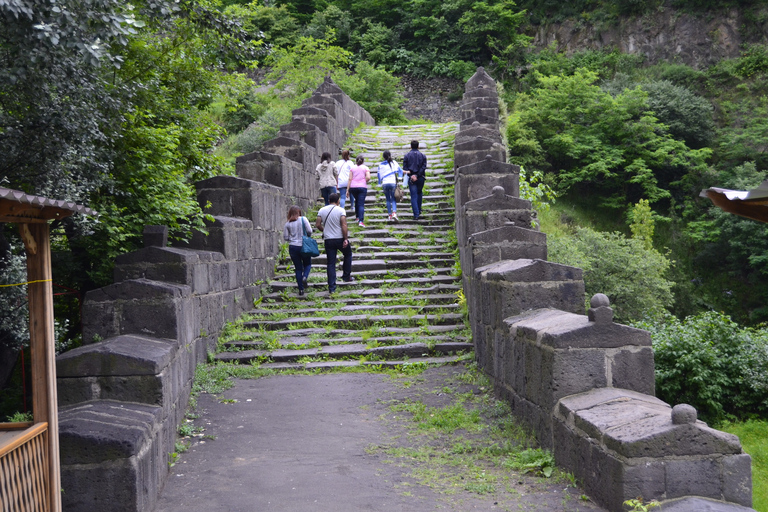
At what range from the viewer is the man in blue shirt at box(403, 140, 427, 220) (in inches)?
515

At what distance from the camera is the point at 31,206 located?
152 inches

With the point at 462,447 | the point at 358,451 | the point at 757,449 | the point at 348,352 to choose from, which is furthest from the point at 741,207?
the point at 348,352

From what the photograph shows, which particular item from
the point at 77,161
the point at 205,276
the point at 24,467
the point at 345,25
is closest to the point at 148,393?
the point at 24,467

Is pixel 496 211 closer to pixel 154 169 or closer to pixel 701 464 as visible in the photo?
pixel 154 169

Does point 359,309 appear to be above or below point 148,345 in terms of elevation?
below

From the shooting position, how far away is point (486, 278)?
7.41 m

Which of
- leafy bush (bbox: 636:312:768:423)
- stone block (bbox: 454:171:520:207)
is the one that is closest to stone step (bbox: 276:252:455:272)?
stone block (bbox: 454:171:520:207)

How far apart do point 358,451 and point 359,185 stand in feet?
25.3

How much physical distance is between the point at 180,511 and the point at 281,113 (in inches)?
657

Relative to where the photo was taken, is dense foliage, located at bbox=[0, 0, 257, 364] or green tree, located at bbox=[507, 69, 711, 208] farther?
green tree, located at bbox=[507, 69, 711, 208]

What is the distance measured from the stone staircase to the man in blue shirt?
0.29 m

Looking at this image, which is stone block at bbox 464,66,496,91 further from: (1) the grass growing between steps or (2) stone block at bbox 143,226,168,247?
(2) stone block at bbox 143,226,168,247

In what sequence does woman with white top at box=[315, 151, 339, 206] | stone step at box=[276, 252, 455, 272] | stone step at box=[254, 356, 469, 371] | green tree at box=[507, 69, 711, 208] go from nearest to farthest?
1. stone step at box=[254, 356, 469, 371]
2. stone step at box=[276, 252, 455, 272]
3. woman with white top at box=[315, 151, 339, 206]
4. green tree at box=[507, 69, 711, 208]

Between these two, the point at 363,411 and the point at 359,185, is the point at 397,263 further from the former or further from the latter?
the point at 363,411
